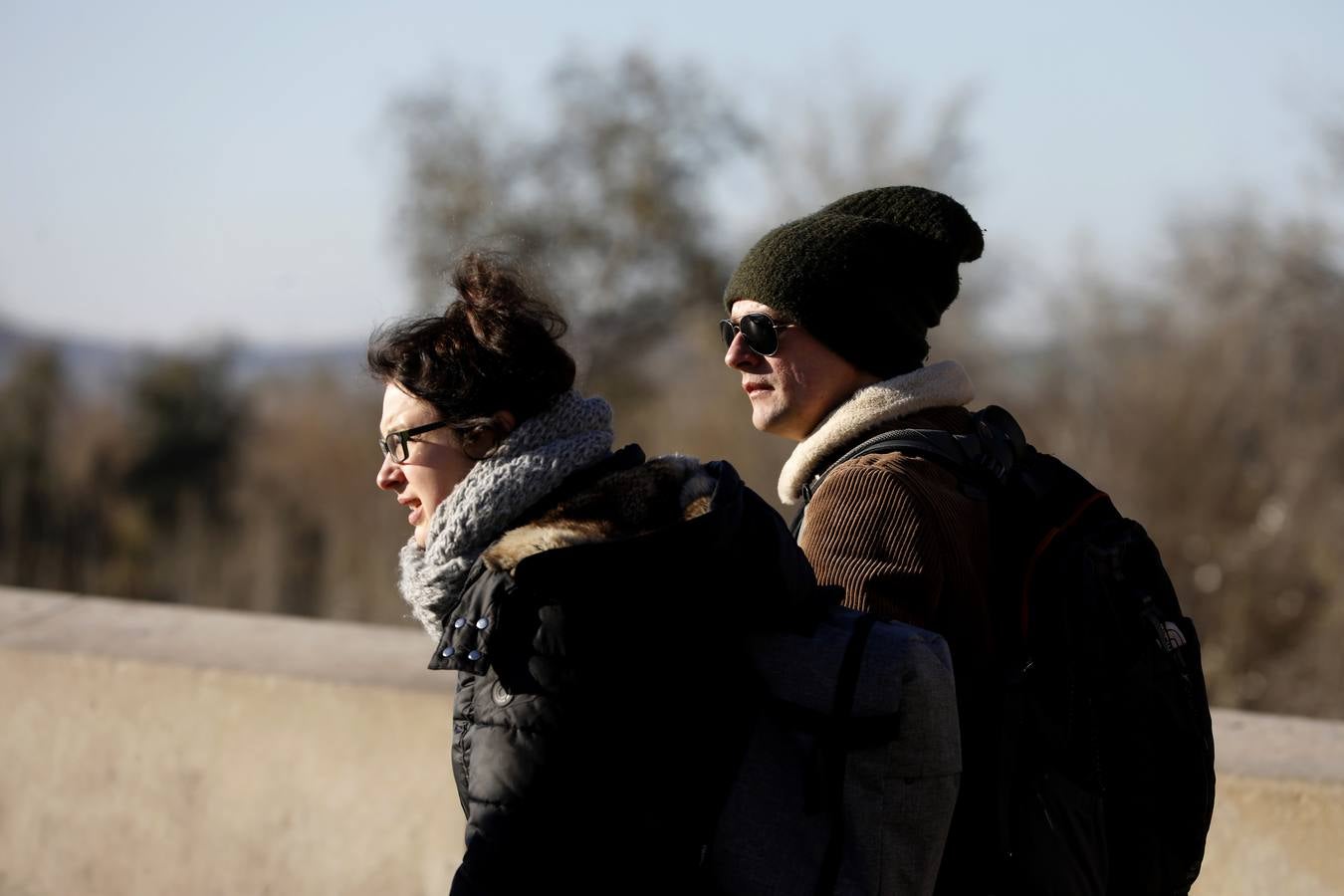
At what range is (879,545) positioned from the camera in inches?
82.7

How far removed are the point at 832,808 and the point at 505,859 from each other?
39 centimetres

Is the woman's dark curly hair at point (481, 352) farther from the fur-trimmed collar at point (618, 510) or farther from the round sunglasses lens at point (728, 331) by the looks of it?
the round sunglasses lens at point (728, 331)

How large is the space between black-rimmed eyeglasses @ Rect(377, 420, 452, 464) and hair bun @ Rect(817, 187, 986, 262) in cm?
92

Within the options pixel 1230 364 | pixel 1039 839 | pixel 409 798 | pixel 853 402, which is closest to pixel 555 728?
→ pixel 1039 839

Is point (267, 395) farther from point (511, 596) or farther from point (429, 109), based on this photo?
point (511, 596)

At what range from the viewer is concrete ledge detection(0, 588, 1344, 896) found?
3295 millimetres

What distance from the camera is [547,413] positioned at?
6.29 feet

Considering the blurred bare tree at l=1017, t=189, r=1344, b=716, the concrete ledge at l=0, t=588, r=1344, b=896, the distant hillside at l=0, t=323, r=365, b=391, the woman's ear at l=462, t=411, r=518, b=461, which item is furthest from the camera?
the distant hillside at l=0, t=323, r=365, b=391

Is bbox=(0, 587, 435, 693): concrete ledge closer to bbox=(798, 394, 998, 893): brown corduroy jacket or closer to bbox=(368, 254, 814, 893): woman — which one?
bbox=(798, 394, 998, 893): brown corduroy jacket

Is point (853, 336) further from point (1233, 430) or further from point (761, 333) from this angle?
point (1233, 430)

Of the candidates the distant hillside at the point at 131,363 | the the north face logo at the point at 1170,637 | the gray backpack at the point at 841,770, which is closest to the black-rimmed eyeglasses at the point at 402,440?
the gray backpack at the point at 841,770

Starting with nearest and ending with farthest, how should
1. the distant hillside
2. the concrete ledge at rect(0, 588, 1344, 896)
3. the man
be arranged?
the man
the concrete ledge at rect(0, 588, 1344, 896)
the distant hillside

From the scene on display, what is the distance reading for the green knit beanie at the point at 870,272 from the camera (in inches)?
96.8

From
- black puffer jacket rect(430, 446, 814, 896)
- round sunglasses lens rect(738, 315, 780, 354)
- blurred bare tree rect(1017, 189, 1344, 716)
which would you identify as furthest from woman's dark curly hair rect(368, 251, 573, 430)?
blurred bare tree rect(1017, 189, 1344, 716)
